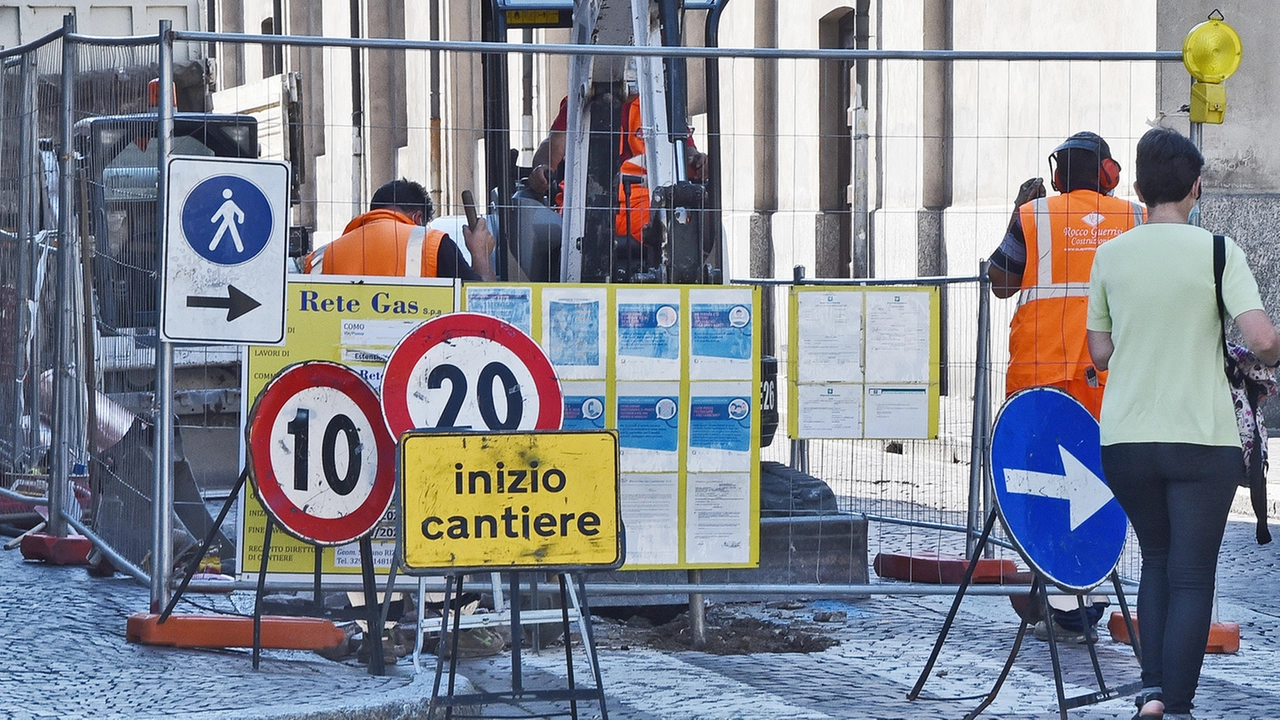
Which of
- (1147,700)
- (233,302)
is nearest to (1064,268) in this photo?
(1147,700)

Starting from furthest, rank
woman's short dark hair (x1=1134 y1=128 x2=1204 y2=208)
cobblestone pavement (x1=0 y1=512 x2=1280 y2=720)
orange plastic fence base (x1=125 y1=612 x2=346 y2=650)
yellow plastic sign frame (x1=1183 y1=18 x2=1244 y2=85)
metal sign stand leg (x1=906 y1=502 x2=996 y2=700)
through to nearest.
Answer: yellow plastic sign frame (x1=1183 y1=18 x2=1244 y2=85), orange plastic fence base (x1=125 y1=612 x2=346 y2=650), metal sign stand leg (x1=906 y1=502 x2=996 y2=700), cobblestone pavement (x1=0 y1=512 x2=1280 y2=720), woman's short dark hair (x1=1134 y1=128 x2=1204 y2=208)

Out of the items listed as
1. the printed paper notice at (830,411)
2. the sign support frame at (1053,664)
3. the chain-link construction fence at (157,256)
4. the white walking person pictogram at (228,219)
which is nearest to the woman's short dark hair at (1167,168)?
the chain-link construction fence at (157,256)

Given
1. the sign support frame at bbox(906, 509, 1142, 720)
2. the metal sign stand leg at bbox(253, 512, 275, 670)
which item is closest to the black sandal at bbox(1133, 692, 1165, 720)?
the sign support frame at bbox(906, 509, 1142, 720)

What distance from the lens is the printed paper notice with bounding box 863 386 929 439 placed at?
23.5 feet

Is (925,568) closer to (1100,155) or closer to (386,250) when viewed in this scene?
(1100,155)

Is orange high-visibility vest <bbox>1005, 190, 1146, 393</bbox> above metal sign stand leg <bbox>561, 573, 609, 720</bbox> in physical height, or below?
above

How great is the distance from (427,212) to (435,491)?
2664 mm

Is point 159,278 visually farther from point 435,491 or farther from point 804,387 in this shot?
point 804,387

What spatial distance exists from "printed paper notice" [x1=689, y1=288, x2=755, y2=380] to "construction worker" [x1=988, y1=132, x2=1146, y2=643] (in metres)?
1.28

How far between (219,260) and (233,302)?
0.56 feet

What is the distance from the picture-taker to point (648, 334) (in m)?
6.65

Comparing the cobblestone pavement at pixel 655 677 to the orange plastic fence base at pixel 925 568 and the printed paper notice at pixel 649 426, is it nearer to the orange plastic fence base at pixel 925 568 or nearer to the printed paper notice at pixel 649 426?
the orange plastic fence base at pixel 925 568

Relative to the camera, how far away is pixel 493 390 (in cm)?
604

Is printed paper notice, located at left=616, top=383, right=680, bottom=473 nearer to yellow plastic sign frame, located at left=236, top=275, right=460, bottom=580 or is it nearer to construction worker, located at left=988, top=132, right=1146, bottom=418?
yellow plastic sign frame, located at left=236, top=275, right=460, bottom=580
